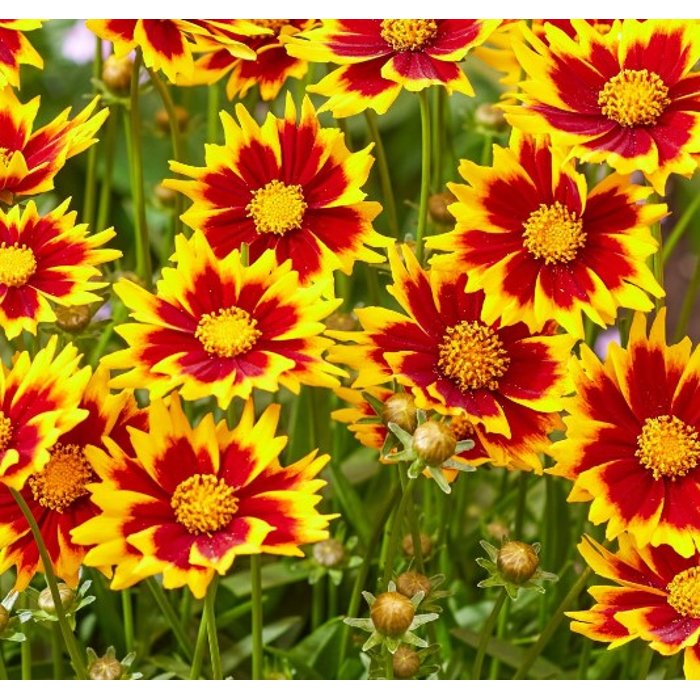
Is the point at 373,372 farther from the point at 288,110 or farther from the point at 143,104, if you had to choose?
the point at 143,104

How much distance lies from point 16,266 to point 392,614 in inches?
10.5

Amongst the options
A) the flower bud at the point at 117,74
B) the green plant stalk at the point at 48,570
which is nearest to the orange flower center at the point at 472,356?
the green plant stalk at the point at 48,570

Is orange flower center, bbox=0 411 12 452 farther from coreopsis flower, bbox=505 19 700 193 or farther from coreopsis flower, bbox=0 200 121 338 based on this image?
coreopsis flower, bbox=505 19 700 193

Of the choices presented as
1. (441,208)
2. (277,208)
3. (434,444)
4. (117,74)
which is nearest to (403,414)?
(434,444)

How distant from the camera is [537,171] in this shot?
69cm

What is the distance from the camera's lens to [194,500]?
62 centimetres

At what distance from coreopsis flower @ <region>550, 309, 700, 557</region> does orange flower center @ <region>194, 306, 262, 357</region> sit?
0.53 feet

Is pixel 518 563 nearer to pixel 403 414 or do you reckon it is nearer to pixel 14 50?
pixel 403 414

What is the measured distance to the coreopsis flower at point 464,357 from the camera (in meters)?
0.66

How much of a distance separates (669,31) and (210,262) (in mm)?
287

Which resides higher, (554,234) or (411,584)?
(554,234)

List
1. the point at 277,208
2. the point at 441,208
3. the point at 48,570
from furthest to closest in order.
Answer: the point at 441,208 → the point at 277,208 → the point at 48,570

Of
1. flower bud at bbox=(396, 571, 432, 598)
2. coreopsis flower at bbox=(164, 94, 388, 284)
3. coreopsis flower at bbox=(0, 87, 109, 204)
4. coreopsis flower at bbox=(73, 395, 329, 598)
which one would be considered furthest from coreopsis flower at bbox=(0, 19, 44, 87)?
flower bud at bbox=(396, 571, 432, 598)

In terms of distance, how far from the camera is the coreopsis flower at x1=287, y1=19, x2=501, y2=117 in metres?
0.70
